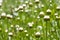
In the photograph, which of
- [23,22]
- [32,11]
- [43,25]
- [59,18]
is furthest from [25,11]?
[59,18]

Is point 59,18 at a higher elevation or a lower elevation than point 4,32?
higher

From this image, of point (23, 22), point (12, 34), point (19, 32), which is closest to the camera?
point (12, 34)

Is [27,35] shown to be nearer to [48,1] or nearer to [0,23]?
[0,23]

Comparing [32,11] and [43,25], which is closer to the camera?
[43,25]

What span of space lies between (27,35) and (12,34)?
20cm

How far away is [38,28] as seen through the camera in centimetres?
279

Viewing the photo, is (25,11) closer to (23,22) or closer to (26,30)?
(23,22)

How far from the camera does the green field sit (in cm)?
262

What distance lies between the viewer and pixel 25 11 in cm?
336

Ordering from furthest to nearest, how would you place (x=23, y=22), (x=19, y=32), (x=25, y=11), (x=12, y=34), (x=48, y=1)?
(x=48, y=1) → (x=25, y=11) → (x=23, y=22) → (x=19, y=32) → (x=12, y=34)

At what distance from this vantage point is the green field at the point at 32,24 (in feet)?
8.59

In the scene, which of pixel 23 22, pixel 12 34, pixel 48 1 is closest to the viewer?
pixel 12 34

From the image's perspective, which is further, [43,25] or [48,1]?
[48,1]

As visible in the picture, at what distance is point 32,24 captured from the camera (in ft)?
8.92
